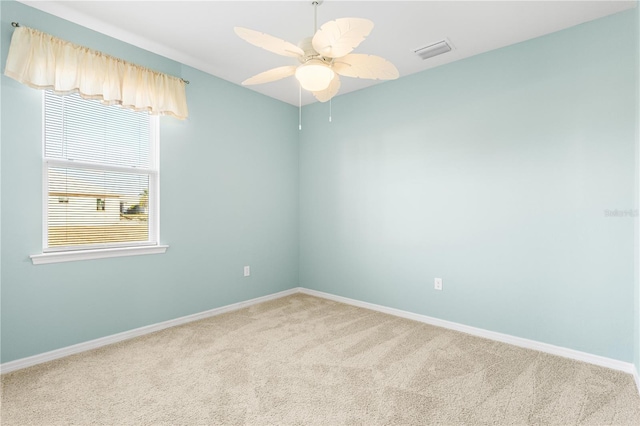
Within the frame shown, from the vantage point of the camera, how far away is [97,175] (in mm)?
2723

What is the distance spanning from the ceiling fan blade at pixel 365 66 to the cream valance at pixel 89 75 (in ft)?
5.98

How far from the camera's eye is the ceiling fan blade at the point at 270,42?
5.63ft

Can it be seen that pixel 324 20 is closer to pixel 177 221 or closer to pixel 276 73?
pixel 276 73

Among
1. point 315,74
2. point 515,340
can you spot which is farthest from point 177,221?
point 515,340

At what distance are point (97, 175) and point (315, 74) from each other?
2082mm

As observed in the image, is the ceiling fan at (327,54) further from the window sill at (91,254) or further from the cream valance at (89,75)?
the window sill at (91,254)

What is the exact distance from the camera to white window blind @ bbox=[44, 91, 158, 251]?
97.7 inches

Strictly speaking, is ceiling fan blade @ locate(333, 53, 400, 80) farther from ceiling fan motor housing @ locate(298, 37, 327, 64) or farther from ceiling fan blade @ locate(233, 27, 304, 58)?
ceiling fan blade @ locate(233, 27, 304, 58)

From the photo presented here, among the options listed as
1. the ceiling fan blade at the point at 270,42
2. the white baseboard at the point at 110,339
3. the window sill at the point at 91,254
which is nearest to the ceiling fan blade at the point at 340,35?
the ceiling fan blade at the point at 270,42

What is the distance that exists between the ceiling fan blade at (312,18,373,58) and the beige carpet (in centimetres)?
200

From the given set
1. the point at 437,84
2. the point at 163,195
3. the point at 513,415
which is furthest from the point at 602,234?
the point at 163,195

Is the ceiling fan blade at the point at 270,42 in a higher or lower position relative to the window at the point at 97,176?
higher

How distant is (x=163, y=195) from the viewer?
10.2 feet

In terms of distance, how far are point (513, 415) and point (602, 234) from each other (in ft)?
5.01
